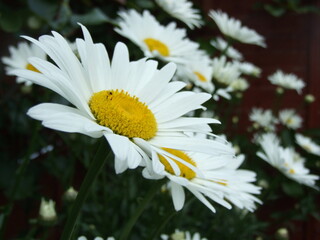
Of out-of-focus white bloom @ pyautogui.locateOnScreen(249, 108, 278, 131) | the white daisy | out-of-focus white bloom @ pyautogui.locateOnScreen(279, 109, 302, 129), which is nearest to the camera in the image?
the white daisy

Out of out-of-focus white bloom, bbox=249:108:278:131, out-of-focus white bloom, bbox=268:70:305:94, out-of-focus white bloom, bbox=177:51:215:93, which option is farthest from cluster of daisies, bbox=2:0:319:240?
out-of-focus white bloom, bbox=268:70:305:94

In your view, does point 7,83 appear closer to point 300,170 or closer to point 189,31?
point 189,31

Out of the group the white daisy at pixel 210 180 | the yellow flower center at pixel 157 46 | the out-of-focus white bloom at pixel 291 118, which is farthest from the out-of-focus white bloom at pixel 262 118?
the white daisy at pixel 210 180

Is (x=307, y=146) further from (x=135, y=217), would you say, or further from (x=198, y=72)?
(x=135, y=217)

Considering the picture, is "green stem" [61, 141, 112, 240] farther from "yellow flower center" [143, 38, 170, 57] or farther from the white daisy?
"yellow flower center" [143, 38, 170, 57]

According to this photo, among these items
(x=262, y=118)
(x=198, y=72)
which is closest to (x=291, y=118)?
(x=262, y=118)

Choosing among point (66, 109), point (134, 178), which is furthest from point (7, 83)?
point (66, 109)

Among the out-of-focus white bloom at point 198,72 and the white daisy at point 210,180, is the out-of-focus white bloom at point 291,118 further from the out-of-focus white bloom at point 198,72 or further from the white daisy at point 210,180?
the white daisy at point 210,180
